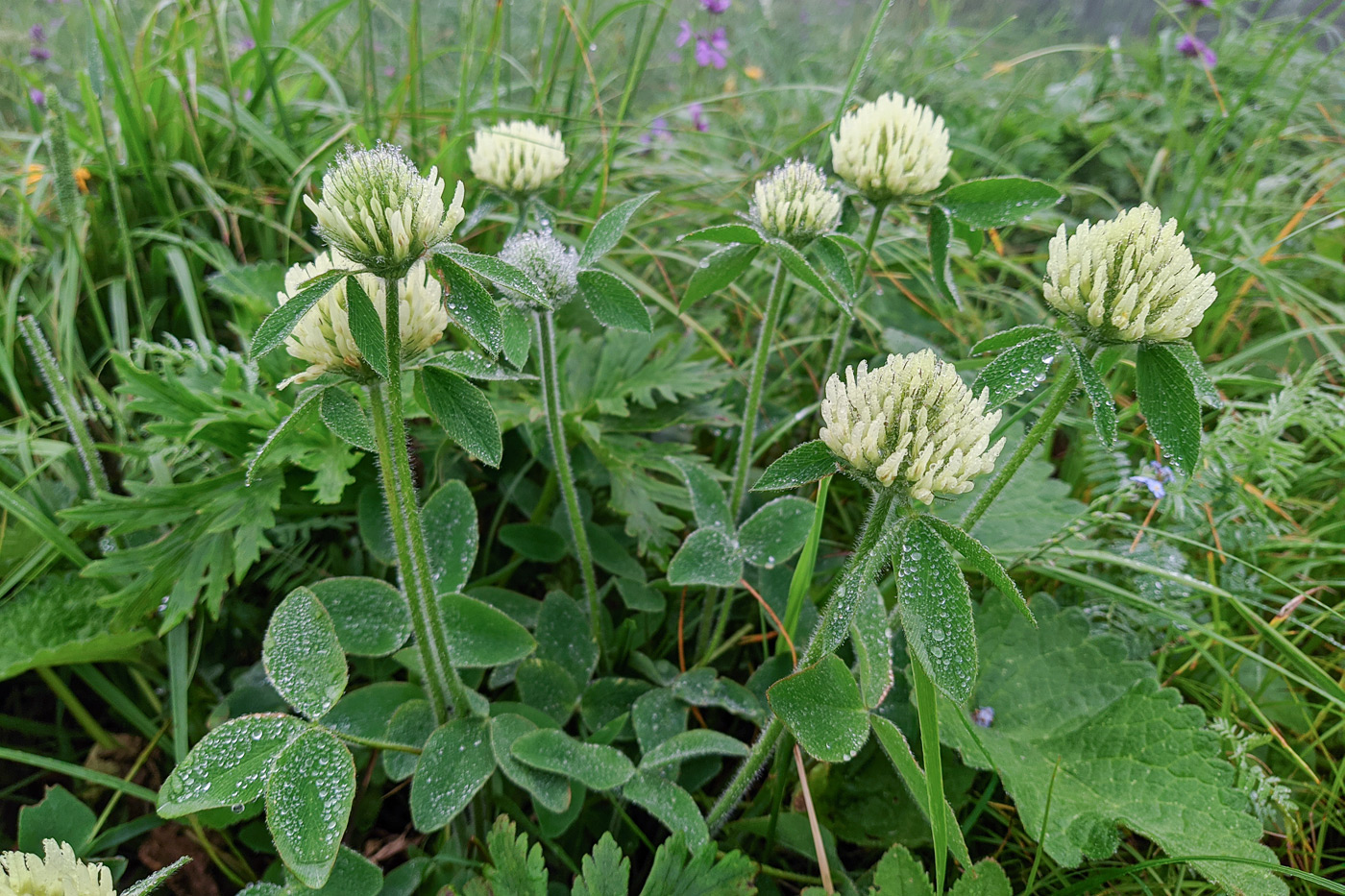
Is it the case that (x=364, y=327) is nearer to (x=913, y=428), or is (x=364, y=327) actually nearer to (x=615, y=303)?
(x=615, y=303)

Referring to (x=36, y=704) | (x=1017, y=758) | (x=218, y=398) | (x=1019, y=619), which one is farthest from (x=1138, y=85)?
(x=36, y=704)

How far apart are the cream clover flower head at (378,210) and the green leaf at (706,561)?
0.64 m

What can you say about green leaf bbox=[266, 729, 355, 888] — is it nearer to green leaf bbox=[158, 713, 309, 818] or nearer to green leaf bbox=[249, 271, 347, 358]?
green leaf bbox=[158, 713, 309, 818]

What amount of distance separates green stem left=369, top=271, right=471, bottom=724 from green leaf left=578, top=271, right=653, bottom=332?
1.24 ft

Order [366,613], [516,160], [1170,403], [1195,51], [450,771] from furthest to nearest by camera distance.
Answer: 1. [1195,51]
2. [516,160]
3. [366,613]
4. [450,771]
5. [1170,403]

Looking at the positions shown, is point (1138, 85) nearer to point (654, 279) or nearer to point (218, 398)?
point (654, 279)

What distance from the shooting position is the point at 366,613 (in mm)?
1315

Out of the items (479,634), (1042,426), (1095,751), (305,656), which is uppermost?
(1042,426)

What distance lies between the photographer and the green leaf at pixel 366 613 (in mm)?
1294

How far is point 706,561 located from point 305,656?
2.02 ft

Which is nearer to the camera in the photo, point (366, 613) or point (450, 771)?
point (450, 771)

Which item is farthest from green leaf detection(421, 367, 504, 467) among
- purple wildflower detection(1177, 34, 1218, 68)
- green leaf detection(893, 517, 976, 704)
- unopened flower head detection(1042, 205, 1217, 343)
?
purple wildflower detection(1177, 34, 1218, 68)

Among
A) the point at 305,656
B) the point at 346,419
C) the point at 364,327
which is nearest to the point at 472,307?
the point at 364,327

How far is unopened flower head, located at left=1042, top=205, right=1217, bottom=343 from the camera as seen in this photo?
993mm
